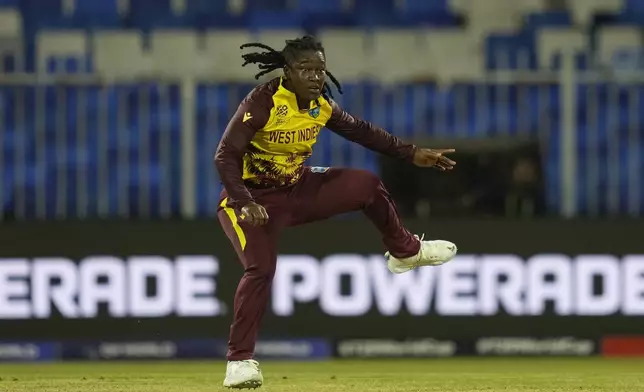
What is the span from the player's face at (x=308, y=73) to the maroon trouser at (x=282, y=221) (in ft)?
2.26

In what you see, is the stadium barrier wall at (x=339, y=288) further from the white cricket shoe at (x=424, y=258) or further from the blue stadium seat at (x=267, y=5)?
the blue stadium seat at (x=267, y=5)

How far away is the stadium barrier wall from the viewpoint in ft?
38.7

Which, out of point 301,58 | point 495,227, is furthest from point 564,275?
point 301,58

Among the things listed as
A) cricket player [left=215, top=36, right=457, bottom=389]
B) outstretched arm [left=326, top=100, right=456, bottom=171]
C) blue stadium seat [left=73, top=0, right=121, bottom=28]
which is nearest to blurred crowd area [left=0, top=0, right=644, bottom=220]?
blue stadium seat [left=73, top=0, right=121, bottom=28]

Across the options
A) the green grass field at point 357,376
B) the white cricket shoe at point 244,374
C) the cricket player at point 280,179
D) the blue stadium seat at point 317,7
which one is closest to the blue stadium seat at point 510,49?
the blue stadium seat at point 317,7

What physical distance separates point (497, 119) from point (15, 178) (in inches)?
175

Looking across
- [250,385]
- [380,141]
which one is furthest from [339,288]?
[250,385]

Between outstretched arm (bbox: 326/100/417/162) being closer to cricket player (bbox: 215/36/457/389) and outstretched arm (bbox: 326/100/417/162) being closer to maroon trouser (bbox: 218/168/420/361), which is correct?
cricket player (bbox: 215/36/457/389)

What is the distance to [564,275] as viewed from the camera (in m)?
11.9

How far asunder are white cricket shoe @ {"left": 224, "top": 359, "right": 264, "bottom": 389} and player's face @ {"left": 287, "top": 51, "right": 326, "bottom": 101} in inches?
64.5

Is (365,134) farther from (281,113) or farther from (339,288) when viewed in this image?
(339,288)

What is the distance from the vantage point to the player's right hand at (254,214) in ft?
24.4

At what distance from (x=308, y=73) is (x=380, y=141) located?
877mm

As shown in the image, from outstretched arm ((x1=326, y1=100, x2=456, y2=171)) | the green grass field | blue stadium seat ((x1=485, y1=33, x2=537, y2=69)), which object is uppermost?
Result: blue stadium seat ((x1=485, y1=33, x2=537, y2=69))
